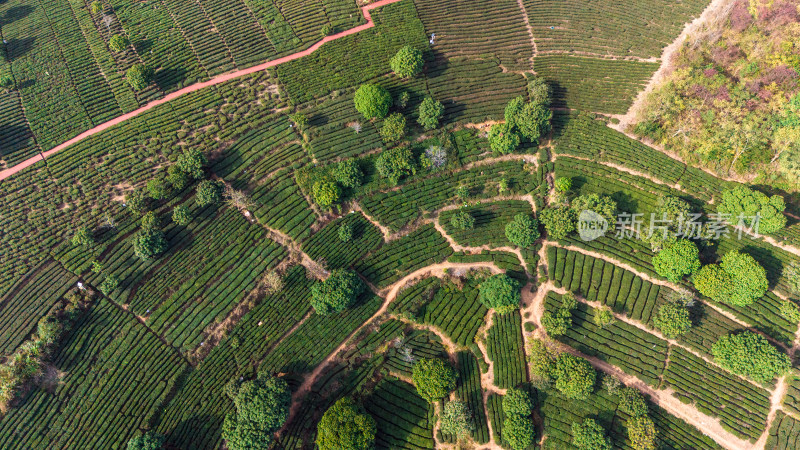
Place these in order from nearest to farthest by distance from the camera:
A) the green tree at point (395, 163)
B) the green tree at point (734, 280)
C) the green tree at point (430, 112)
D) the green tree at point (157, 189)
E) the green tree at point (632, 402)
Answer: the green tree at point (632, 402) → the green tree at point (734, 280) → the green tree at point (157, 189) → the green tree at point (395, 163) → the green tree at point (430, 112)

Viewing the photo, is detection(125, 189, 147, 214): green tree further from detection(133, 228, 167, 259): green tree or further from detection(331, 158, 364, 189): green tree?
detection(331, 158, 364, 189): green tree

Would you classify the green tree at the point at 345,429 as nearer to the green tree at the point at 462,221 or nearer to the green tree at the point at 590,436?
the green tree at the point at 590,436

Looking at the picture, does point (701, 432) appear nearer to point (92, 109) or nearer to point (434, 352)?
point (434, 352)

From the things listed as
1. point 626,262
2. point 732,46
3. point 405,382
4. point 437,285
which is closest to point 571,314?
point 626,262

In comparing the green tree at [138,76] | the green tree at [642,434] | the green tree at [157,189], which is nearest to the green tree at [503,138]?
the green tree at [642,434]

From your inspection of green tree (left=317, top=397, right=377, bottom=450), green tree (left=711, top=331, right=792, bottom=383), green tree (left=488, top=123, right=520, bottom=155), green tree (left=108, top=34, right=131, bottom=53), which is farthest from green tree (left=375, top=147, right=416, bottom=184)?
green tree (left=711, top=331, right=792, bottom=383)

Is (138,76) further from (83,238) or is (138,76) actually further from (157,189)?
(83,238)
